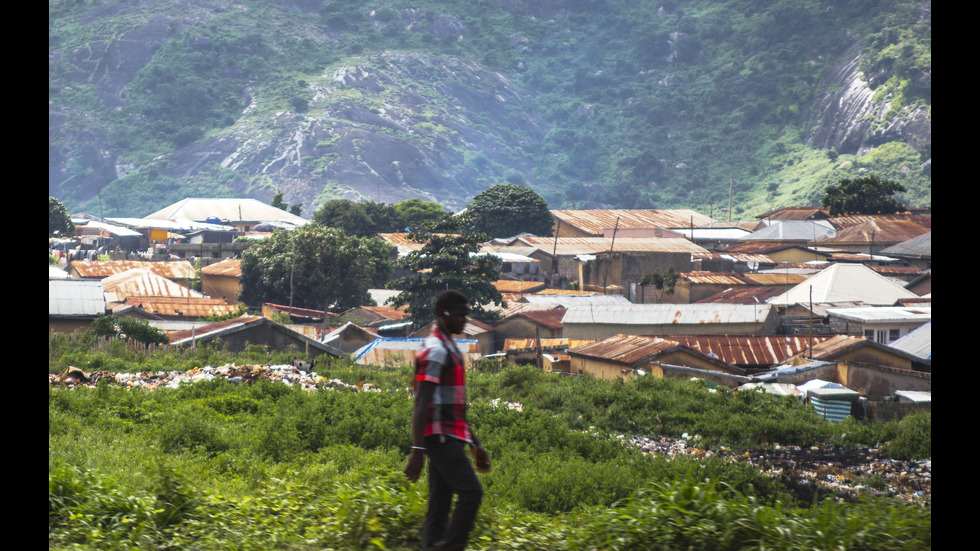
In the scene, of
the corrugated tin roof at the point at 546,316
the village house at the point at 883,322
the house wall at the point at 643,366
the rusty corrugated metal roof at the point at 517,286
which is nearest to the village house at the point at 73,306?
the house wall at the point at 643,366

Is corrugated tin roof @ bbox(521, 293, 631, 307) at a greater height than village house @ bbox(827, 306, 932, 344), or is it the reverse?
corrugated tin roof @ bbox(521, 293, 631, 307)

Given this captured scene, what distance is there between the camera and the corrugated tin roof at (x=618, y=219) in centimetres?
6222

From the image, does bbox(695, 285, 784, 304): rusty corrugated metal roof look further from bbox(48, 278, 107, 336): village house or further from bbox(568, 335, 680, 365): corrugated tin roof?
bbox(48, 278, 107, 336): village house

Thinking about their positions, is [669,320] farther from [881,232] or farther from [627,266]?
[881,232]

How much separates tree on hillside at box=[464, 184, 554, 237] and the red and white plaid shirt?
54203mm

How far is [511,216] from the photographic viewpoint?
5953cm

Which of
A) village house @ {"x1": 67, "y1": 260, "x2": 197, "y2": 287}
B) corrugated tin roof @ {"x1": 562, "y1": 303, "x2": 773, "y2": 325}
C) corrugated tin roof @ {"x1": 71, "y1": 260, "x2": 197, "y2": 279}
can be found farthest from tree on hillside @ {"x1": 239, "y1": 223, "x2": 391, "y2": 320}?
corrugated tin roof @ {"x1": 562, "y1": 303, "x2": 773, "y2": 325}

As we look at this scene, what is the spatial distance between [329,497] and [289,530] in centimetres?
56

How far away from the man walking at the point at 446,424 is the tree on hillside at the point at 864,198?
57874 millimetres

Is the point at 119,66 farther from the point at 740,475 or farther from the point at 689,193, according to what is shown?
the point at 740,475

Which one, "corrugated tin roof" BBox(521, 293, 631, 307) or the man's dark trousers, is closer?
the man's dark trousers

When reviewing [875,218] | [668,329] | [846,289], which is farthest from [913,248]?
[668,329]

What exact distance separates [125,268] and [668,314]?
27.3 meters

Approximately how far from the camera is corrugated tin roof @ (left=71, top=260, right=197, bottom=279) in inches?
1572
